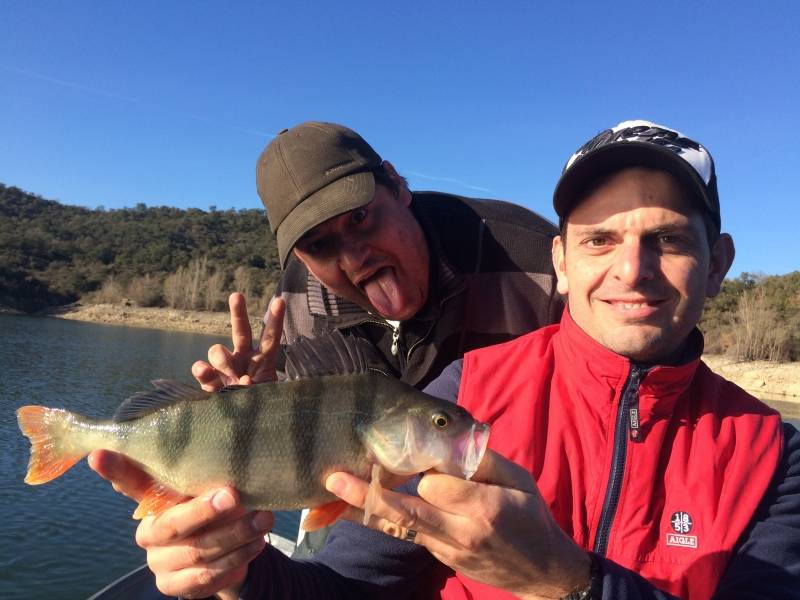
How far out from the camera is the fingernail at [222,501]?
86.6 inches

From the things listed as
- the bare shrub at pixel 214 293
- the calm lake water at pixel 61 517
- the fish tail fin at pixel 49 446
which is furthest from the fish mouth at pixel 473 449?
the bare shrub at pixel 214 293

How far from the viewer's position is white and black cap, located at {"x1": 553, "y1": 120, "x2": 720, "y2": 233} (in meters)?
2.56

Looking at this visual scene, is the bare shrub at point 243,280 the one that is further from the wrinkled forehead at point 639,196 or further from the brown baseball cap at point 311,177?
the wrinkled forehead at point 639,196

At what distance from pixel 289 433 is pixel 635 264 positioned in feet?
5.23

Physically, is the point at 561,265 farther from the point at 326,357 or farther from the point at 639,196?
the point at 326,357

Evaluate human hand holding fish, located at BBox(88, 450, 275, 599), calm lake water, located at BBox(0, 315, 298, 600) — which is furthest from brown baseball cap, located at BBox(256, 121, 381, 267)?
calm lake water, located at BBox(0, 315, 298, 600)

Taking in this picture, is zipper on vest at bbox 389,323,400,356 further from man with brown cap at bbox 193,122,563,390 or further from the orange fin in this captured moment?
the orange fin

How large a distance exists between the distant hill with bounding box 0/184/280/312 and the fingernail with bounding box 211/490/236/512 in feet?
243

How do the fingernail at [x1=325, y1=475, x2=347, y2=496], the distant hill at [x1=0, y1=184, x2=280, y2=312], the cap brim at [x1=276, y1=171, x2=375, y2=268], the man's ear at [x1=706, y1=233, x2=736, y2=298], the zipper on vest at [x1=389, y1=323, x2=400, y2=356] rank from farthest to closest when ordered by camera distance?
the distant hill at [x1=0, y1=184, x2=280, y2=312], the zipper on vest at [x1=389, y1=323, x2=400, y2=356], the cap brim at [x1=276, y1=171, x2=375, y2=268], the man's ear at [x1=706, y1=233, x2=736, y2=298], the fingernail at [x1=325, y1=475, x2=347, y2=496]

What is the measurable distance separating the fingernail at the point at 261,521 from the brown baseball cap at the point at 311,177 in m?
1.96

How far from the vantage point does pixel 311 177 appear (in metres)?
3.94

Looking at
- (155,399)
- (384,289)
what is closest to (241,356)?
(155,399)

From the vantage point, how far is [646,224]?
2.57 m

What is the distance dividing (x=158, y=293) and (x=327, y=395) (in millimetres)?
80200
